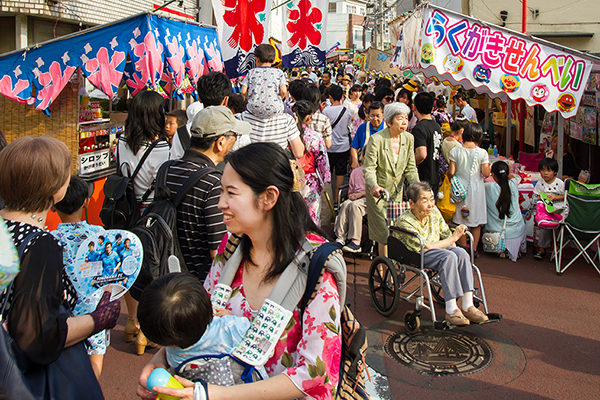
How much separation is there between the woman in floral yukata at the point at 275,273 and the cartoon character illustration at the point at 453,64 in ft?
18.3

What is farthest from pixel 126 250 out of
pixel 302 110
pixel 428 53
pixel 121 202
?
pixel 428 53

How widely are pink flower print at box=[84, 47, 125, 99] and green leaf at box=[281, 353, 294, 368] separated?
5225mm

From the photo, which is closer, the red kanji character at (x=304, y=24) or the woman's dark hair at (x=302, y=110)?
the woman's dark hair at (x=302, y=110)

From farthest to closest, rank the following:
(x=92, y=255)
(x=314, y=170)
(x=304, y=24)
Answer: (x=304, y=24) < (x=314, y=170) < (x=92, y=255)

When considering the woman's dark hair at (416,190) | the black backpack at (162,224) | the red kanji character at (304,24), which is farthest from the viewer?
the red kanji character at (304,24)

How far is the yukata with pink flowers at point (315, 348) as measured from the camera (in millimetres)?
1659

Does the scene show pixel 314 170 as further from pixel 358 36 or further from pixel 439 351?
pixel 358 36

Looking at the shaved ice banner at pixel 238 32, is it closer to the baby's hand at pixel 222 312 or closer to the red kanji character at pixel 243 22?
the red kanji character at pixel 243 22

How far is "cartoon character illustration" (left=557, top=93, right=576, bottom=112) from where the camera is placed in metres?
6.48

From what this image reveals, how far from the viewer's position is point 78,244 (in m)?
2.47

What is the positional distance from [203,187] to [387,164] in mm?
3207

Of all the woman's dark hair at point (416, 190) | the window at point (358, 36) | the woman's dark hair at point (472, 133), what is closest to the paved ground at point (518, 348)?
the woman's dark hair at point (416, 190)

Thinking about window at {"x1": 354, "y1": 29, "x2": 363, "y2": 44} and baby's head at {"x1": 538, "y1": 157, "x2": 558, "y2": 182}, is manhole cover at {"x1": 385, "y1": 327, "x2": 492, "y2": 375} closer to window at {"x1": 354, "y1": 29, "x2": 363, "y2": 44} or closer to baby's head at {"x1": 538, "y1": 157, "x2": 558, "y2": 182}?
baby's head at {"x1": 538, "y1": 157, "x2": 558, "y2": 182}

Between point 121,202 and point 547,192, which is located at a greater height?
point 121,202
